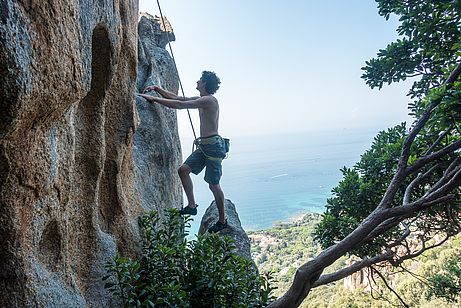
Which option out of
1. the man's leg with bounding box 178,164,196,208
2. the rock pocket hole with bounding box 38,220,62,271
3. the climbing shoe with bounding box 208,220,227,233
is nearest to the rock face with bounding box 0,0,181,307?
the rock pocket hole with bounding box 38,220,62,271

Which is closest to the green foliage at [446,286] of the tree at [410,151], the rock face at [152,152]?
the tree at [410,151]

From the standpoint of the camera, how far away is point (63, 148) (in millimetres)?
2695

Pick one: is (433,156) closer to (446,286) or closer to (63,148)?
(446,286)

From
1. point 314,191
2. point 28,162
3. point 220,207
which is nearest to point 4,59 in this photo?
point 28,162

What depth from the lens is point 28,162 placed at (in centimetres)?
209

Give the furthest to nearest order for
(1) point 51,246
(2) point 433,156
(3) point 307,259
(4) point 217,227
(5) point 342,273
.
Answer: (3) point 307,259 → (4) point 217,227 → (5) point 342,273 → (2) point 433,156 → (1) point 51,246

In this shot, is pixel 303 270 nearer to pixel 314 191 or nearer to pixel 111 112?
pixel 111 112

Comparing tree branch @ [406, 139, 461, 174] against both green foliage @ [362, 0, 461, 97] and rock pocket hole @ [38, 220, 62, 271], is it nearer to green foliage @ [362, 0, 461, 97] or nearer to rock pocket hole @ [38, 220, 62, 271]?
green foliage @ [362, 0, 461, 97]

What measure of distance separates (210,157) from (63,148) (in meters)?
2.93

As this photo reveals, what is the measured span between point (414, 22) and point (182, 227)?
5.41 m

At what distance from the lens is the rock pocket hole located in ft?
8.39

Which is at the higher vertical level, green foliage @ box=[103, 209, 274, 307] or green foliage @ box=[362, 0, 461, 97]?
green foliage @ box=[362, 0, 461, 97]

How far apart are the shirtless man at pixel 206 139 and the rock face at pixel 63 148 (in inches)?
44.5

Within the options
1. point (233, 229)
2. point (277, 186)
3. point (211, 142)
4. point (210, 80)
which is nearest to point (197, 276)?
point (211, 142)
